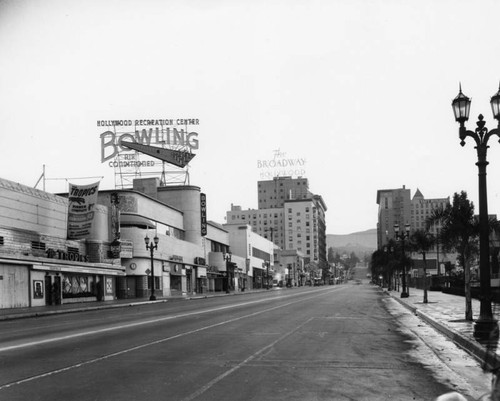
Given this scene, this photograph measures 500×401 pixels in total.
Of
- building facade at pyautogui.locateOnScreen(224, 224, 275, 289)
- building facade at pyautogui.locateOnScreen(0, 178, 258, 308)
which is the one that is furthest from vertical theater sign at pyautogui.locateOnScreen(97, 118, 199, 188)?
building facade at pyautogui.locateOnScreen(224, 224, 275, 289)

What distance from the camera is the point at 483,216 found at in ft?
50.4

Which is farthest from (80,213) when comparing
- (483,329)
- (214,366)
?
(214,366)

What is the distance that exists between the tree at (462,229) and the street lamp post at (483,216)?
5.22 meters

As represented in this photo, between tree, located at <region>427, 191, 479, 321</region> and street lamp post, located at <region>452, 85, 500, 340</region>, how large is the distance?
5.22m

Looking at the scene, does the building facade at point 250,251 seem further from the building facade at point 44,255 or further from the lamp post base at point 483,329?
the lamp post base at point 483,329

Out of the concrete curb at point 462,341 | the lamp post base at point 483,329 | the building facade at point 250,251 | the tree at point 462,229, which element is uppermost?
the tree at point 462,229

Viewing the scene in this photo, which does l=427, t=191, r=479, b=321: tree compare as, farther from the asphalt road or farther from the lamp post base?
the lamp post base

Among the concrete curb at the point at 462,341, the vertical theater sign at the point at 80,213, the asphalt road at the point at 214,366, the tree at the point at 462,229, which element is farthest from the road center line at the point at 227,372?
the vertical theater sign at the point at 80,213

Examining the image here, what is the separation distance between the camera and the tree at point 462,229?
20828 mm

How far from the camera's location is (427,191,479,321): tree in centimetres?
2083

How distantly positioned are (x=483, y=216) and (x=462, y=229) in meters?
5.70

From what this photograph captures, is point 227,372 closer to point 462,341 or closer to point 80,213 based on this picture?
point 462,341

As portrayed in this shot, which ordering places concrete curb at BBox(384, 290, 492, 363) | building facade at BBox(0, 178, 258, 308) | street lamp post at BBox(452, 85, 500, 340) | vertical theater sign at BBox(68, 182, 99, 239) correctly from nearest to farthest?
1. concrete curb at BBox(384, 290, 492, 363)
2. street lamp post at BBox(452, 85, 500, 340)
3. building facade at BBox(0, 178, 258, 308)
4. vertical theater sign at BBox(68, 182, 99, 239)

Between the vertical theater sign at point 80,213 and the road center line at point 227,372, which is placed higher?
the vertical theater sign at point 80,213
